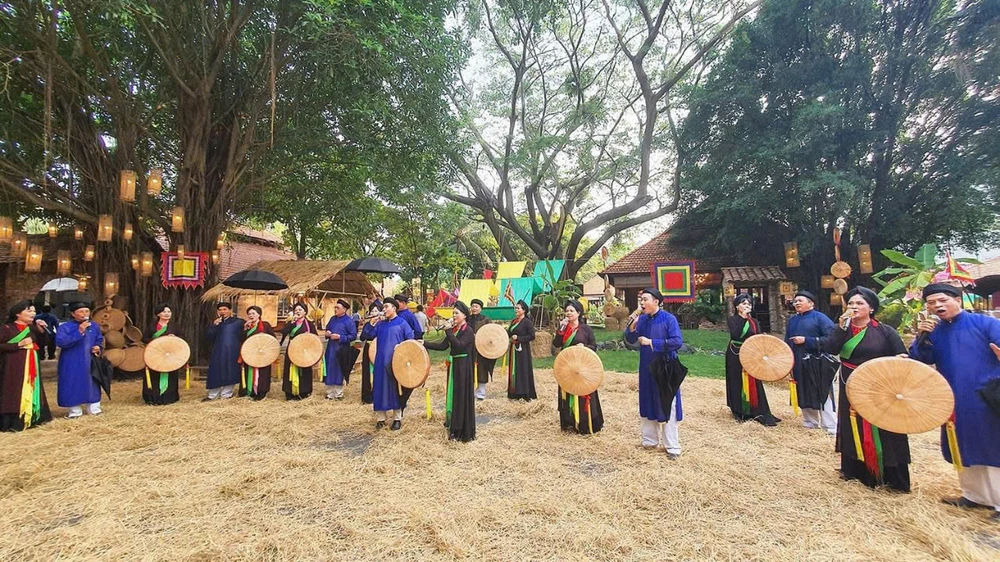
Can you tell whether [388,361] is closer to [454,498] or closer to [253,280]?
[454,498]

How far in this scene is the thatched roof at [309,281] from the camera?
10180mm

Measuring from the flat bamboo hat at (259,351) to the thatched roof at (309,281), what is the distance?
325 centimetres

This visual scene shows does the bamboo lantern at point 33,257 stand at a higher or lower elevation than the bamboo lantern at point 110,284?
higher

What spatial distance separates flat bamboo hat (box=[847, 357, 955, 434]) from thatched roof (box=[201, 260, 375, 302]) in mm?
9886

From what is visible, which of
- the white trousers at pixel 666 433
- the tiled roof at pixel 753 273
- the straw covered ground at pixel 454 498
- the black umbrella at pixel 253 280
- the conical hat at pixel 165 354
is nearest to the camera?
the straw covered ground at pixel 454 498

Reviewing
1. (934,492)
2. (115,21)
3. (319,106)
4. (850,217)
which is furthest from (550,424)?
(850,217)

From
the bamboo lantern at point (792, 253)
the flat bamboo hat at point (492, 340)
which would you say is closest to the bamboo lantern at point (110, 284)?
the flat bamboo hat at point (492, 340)

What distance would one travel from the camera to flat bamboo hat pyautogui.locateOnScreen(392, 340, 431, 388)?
4.78 meters

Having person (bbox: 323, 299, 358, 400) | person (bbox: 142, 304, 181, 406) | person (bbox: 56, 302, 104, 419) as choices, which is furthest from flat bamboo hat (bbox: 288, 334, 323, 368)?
person (bbox: 56, 302, 104, 419)

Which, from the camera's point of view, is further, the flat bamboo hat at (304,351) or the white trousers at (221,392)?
the white trousers at (221,392)

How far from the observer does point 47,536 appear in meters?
2.76

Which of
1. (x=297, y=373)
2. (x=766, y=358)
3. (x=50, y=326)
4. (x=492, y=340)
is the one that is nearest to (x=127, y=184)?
(x=297, y=373)

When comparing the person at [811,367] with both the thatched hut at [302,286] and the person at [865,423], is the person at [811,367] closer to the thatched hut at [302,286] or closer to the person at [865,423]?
the person at [865,423]

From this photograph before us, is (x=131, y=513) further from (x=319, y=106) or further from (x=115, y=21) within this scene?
(x=319, y=106)
